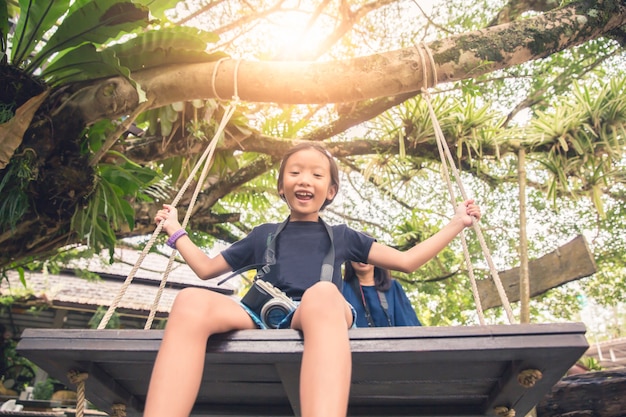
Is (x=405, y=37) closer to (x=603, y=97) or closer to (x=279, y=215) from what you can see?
(x=603, y=97)

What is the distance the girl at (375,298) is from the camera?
278 cm

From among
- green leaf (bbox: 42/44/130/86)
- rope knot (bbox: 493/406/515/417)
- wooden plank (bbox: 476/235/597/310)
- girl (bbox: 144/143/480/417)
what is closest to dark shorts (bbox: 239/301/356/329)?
girl (bbox: 144/143/480/417)

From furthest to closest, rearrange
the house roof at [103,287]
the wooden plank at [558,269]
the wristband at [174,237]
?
the house roof at [103,287]
the wooden plank at [558,269]
the wristband at [174,237]

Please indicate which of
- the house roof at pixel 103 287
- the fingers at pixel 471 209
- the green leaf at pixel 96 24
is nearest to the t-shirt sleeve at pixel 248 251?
the fingers at pixel 471 209

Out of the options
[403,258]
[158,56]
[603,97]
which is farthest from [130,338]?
[603,97]

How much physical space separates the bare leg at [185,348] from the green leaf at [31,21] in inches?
84.8

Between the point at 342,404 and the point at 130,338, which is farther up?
the point at 130,338

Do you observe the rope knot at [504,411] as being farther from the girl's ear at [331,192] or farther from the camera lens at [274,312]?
the girl's ear at [331,192]

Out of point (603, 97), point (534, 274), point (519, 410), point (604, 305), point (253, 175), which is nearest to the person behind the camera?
point (519, 410)

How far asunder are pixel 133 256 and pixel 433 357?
38.9 ft

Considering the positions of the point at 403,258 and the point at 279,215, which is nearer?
the point at 403,258

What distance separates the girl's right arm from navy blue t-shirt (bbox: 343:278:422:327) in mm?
1069

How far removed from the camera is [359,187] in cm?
671

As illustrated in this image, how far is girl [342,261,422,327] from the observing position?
2775 millimetres
